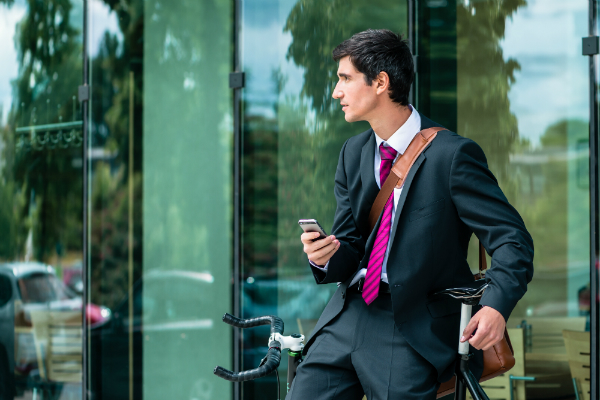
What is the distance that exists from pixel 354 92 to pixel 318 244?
53cm

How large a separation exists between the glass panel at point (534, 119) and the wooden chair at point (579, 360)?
6 centimetres

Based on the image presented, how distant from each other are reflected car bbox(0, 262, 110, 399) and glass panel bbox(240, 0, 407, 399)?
1701 mm

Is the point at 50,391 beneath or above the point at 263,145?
beneath

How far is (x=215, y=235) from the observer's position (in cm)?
573

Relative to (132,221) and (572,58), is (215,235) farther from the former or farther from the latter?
(572,58)

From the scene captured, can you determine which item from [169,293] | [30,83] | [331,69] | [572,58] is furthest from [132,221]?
[572,58]

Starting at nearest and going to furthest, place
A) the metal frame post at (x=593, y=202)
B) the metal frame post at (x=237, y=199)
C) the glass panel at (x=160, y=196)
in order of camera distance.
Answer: the metal frame post at (x=593, y=202), the metal frame post at (x=237, y=199), the glass panel at (x=160, y=196)

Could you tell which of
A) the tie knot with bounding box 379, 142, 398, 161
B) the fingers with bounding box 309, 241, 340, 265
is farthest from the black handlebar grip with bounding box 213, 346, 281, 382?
the tie knot with bounding box 379, 142, 398, 161

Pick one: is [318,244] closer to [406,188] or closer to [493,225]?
[406,188]

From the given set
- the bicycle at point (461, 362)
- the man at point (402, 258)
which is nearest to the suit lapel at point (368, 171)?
Result: the man at point (402, 258)

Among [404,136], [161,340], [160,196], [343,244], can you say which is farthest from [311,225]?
[161,340]

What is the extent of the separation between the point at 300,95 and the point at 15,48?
258cm

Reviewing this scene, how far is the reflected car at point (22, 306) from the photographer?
6.14 meters

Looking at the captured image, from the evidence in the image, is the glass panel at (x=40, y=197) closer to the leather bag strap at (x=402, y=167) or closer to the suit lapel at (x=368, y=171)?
the suit lapel at (x=368, y=171)
